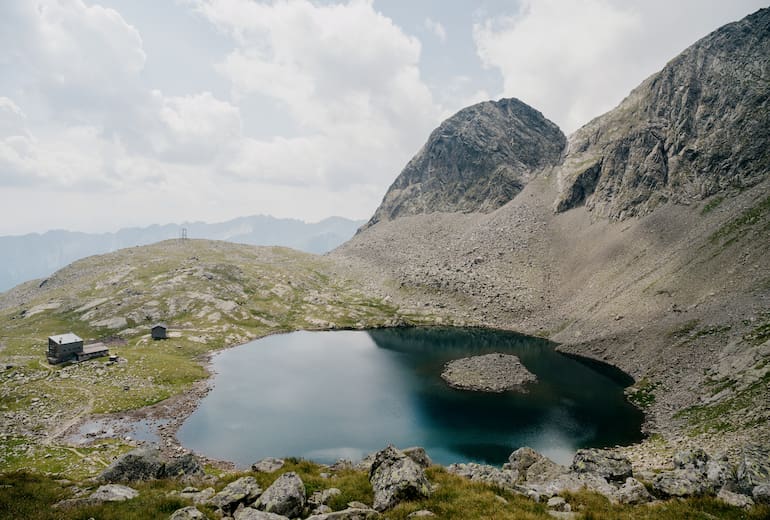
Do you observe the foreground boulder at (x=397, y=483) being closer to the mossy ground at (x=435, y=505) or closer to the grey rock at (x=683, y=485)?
the mossy ground at (x=435, y=505)

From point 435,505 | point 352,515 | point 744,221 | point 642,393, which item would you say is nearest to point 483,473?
point 435,505

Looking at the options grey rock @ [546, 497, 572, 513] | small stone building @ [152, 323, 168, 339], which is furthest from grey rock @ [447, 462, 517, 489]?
small stone building @ [152, 323, 168, 339]

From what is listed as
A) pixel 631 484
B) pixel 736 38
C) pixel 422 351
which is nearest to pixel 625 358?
pixel 422 351

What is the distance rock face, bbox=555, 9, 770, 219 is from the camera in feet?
375

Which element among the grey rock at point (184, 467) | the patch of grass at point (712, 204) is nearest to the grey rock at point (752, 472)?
the grey rock at point (184, 467)

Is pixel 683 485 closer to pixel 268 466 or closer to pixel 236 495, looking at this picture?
pixel 236 495

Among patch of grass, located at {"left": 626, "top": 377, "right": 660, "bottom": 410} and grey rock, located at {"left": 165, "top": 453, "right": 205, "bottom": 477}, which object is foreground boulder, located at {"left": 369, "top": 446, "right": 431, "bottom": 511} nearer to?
grey rock, located at {"left": 165, "top": 453, "right": 205, "bottom": 477}

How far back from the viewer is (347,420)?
204 feet

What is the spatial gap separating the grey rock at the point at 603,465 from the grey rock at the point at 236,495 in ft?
76.3

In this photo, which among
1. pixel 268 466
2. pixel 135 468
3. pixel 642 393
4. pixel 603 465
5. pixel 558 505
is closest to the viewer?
pixel 558 505

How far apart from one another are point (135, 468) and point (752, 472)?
37.7m

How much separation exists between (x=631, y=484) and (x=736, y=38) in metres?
173

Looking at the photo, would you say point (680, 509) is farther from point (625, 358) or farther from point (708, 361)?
point (625, 358)

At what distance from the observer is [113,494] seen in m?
21.3
